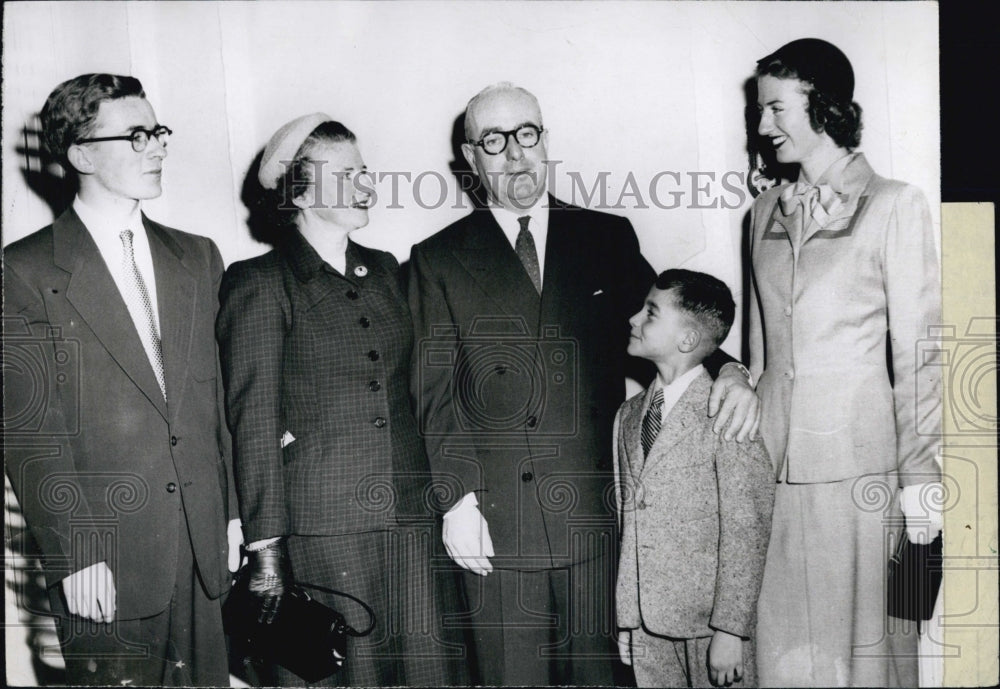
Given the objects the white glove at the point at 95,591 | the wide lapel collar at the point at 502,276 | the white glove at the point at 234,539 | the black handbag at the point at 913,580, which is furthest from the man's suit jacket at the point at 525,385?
the white glove at the point at 95,591

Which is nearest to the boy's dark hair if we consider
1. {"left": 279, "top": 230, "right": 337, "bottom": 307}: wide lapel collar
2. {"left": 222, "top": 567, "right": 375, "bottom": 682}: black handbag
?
{"left": 279, "top": 230, "right": 337, "bottom": 307}: wide lapel collar

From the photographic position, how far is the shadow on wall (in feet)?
11.0

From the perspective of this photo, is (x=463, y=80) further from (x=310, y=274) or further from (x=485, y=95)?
(x=310, y=274)

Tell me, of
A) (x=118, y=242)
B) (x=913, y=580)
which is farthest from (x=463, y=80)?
(x=913, y=580)

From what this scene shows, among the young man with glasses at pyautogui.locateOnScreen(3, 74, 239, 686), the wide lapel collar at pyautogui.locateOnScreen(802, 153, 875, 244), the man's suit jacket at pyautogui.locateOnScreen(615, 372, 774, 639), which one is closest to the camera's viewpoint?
the man's suit jacket at pyautogui.locateOnScreen(615, 372, 774, 639)

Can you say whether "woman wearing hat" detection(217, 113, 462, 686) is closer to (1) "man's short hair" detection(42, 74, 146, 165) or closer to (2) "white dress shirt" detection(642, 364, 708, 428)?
(1) "man's short hair" detection(42, 74, 146, 165)

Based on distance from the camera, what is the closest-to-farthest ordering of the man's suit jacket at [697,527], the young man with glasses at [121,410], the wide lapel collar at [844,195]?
the man's suit jacket at [697,527], the wide lapel collar at [844,195], the young man with glasses at [121,410]

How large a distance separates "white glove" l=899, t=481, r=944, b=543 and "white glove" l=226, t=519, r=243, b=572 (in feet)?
7.19

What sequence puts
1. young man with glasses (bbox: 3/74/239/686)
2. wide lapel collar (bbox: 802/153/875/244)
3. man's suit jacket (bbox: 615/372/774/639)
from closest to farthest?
→ man's suit jacket (bbox: 615/372/774/639)
wide lapel collar (bbox: 802/153/875/244)
young man with glasses (bbox: 3/74/239/686)

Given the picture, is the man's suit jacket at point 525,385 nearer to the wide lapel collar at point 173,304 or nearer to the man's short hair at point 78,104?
the wide lapel collar at point 173,304

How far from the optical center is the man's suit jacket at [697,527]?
10.0 ft

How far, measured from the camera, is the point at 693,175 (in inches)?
131

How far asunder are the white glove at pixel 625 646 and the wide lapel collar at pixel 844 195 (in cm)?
141

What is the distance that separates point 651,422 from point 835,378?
24.0 inches
